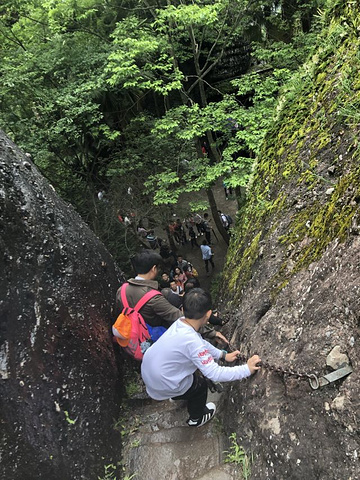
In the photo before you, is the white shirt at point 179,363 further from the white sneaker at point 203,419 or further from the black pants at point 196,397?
the white sneaker at point 203,419

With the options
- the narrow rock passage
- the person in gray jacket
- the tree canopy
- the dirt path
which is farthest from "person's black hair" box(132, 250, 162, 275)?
the dirt path

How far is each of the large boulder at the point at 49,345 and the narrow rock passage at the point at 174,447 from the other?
0.28m

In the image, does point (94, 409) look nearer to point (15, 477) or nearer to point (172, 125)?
point (15, 477)

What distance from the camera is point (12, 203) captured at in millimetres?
3770

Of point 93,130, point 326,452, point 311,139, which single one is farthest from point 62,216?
point 93,130

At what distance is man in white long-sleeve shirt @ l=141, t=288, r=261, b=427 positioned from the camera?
2910mm

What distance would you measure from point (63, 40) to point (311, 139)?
10289 millimetres

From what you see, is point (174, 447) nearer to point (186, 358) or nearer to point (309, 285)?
point (186, 358)

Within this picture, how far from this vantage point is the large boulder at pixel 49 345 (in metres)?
3.19

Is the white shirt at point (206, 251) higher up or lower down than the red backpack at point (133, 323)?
lower down

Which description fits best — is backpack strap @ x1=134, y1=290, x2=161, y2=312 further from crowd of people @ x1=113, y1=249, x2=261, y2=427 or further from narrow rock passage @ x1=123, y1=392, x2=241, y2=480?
narrow rock passage @ x1=123, y1=392, x2=241, y2=480

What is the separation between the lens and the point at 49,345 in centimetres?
357

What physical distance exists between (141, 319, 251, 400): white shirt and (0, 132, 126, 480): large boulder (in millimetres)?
966

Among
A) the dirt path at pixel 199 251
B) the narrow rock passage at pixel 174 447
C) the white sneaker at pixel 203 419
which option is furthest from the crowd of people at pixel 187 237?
the white sneaker at pixel 203 419
